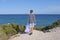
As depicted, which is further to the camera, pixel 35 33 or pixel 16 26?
pixel 16 26

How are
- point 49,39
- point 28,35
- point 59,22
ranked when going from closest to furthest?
point 49,39, point 28,35, point 59,22

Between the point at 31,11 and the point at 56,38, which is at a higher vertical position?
the point at 31,11

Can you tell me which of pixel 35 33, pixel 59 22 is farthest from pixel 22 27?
pixel 59 22

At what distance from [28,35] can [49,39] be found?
6.29 feet

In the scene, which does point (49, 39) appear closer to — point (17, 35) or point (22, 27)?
point (17, 35)

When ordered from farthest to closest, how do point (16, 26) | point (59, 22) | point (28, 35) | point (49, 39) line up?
1. point (59, 22)
2. point (16, 26)
3. point (28, 35)
4. point (49, 39)

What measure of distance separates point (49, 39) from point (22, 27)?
164 inches

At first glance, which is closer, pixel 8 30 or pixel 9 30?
pixel 8 30

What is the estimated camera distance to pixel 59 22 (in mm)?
25859

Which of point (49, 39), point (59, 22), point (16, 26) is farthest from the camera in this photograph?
point (59, 22)

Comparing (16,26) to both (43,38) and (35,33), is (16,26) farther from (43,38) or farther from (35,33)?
(43,38)

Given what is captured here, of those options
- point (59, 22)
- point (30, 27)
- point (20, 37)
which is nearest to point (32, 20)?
point (30, 27)

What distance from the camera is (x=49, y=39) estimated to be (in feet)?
58.9

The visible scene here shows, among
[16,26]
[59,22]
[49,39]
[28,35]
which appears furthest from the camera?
[59,22]
